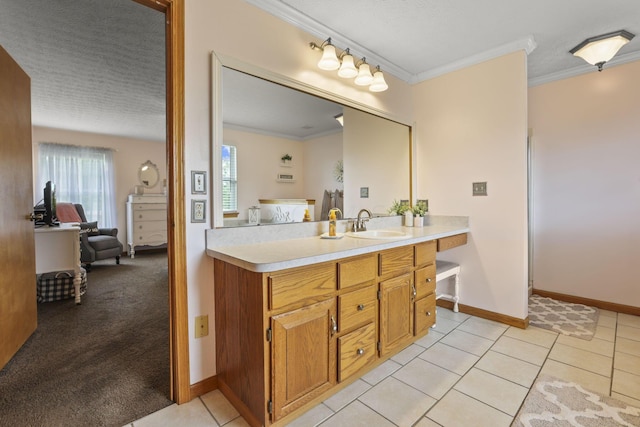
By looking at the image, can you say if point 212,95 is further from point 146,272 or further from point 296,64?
point 146,272

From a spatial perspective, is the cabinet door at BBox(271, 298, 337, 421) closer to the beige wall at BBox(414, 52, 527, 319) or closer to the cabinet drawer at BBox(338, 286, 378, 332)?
the cabinet drawer at BBox(338, 286, 378, 332)

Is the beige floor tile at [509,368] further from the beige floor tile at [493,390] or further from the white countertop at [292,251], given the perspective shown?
the white countertop at [292,251]

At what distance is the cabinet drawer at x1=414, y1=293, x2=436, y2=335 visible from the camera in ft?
7.18

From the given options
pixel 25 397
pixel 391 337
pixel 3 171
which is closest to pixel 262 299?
pixel 391 337

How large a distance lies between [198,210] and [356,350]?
118 centimetres

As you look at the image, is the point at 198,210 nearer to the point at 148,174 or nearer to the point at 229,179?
the point at 229,179

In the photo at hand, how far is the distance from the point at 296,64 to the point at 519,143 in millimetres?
1907

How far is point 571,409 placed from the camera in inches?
59.2

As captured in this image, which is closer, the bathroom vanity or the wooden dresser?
the bathroom vanity

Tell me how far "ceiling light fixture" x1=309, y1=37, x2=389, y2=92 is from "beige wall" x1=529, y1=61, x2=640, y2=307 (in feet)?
6.60

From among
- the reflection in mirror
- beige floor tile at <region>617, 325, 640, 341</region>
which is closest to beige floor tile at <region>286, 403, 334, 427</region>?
beige floor tile at <region>617, 325, 640, 341</region>

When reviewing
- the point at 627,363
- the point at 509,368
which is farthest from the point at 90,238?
the point at 627,363

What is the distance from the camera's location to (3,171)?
179 cm

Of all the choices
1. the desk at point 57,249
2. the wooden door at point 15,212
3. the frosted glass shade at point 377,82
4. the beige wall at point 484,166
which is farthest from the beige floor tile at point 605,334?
the desk at point 57,249
